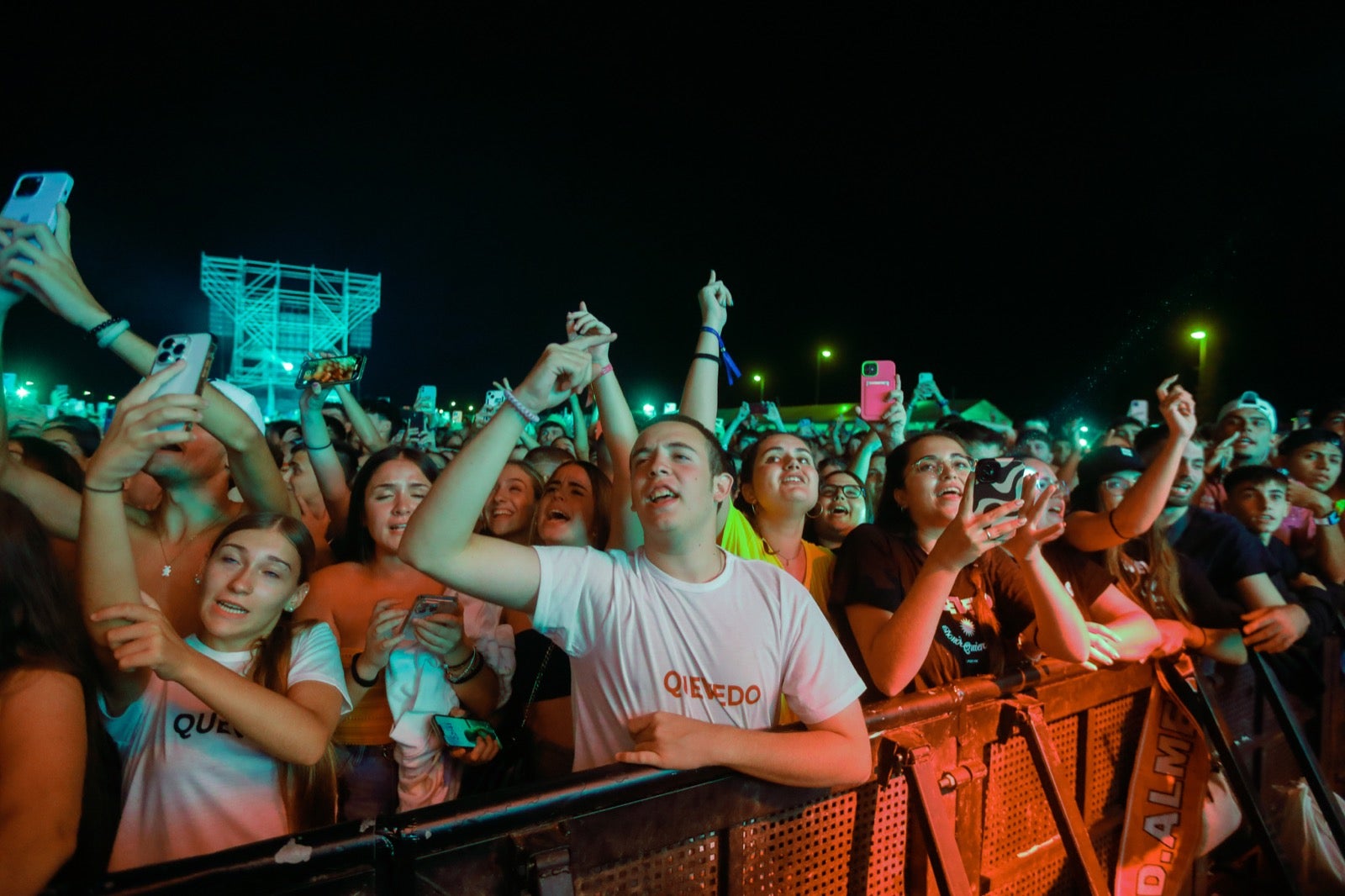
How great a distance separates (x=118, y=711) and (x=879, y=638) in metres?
2.40

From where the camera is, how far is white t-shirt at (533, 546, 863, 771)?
6.38 ft

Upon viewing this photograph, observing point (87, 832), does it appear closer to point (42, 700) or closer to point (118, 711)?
point (118, 711)

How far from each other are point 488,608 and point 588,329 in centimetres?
Result: 118

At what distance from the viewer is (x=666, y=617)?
2.01m

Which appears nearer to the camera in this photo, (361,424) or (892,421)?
(892,421)

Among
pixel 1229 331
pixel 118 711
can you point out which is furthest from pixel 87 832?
pixel 1229 331

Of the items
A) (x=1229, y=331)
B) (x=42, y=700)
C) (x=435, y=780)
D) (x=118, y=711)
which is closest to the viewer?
(x=42, y=700)

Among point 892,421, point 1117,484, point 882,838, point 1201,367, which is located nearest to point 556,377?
point 882,838

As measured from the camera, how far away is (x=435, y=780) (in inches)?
94.6

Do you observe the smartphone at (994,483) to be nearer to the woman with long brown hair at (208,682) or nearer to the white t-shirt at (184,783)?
the woman with long brown hair at (208,682)

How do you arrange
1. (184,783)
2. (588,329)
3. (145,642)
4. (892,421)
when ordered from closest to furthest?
(145,642) < (184,783) < (588,329) < (892,421)

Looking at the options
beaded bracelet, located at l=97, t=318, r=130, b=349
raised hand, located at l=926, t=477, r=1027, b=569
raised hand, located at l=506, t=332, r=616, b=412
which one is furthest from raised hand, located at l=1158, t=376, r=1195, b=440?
beaded bracelet, located at l=97, t=318, r=130, b=349

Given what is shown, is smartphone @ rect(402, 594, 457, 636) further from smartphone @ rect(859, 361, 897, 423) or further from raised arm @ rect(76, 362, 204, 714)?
smartphone @ rect(859, 361, 897, 423)

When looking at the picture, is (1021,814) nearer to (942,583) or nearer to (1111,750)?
(1111,750)
